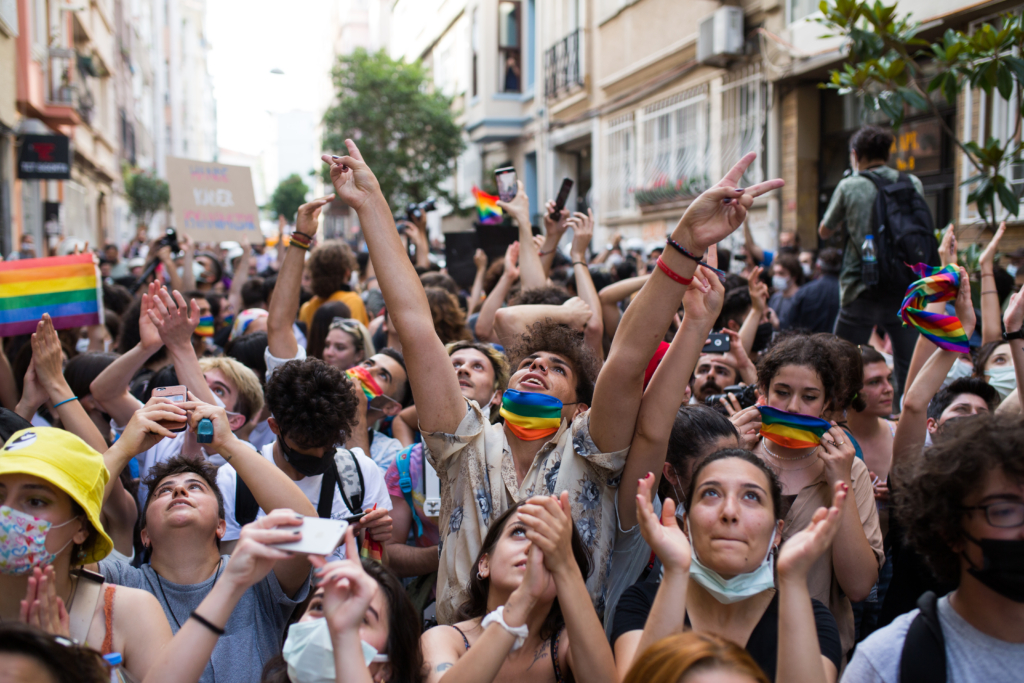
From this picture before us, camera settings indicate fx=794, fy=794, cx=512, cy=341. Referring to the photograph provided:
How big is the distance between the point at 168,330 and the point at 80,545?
120cm

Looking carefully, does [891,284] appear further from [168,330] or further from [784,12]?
[784,12]

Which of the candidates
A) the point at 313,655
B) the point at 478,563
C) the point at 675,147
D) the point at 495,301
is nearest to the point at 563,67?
the point at 675,147

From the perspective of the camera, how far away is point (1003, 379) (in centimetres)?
388

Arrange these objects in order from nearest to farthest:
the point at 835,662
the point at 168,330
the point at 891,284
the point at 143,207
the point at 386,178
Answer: the point at 835,662
the point at 168,330
the point at 891,284
the point at 386,178
the point at 143,207

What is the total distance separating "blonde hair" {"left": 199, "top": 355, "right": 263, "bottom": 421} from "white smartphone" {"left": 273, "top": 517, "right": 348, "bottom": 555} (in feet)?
7.26

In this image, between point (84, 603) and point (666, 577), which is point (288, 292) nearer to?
point (84, 603)

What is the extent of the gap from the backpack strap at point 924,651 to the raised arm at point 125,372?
291cm

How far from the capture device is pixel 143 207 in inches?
1260

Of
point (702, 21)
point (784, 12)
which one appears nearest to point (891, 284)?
point (784, 12)

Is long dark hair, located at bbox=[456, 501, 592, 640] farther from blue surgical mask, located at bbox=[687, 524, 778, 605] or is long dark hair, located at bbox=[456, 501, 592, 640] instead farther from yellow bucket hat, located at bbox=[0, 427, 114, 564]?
yellow bucket hat, located at bbox=[0, 427, 114, 564]

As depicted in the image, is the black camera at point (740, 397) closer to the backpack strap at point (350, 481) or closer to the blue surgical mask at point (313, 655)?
the backpack strap at point (350, 481)

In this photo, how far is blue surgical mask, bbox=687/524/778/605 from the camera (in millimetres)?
2098

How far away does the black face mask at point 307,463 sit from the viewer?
10.1ft

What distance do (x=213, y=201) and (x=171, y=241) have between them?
131 centimetres
